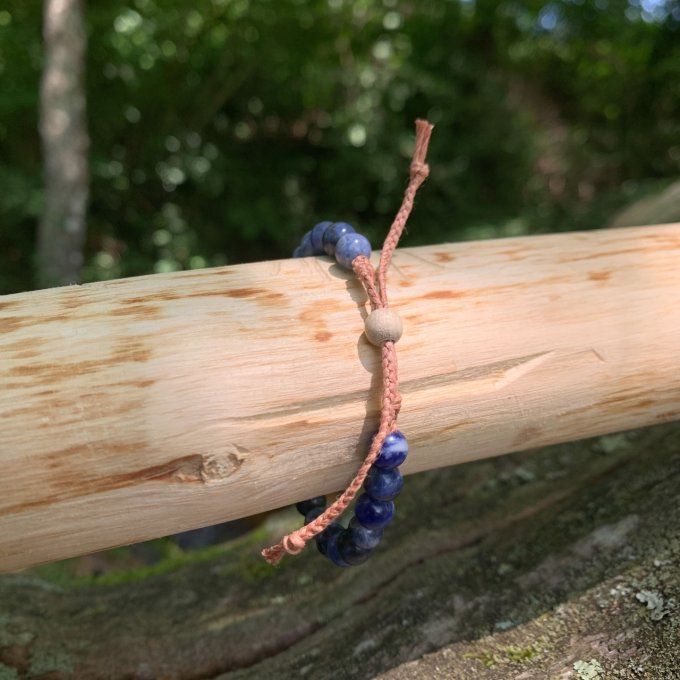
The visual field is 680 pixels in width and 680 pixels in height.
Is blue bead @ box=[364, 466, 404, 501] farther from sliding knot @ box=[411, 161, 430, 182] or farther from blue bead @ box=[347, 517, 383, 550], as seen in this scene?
sliding knot @ box=[411, 161, 430, 182]

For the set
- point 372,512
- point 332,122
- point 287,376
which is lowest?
point 332,122

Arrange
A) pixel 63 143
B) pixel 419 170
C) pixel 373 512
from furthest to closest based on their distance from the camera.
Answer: pixel 63 143 → pixel 419 170 → pixel 373 512

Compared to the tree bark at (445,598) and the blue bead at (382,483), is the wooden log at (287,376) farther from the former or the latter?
the tree bark at (445,598)

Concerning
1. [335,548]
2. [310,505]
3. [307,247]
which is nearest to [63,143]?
[307,247]

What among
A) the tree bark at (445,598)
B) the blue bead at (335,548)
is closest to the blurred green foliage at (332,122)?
the tree bark at (445,598)

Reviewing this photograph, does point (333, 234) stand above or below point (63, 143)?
above

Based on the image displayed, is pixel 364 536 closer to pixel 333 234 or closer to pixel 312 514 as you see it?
pixel 312 514

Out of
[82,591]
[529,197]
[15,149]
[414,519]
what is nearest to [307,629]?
[414,519]

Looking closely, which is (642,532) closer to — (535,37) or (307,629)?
(307,629)
